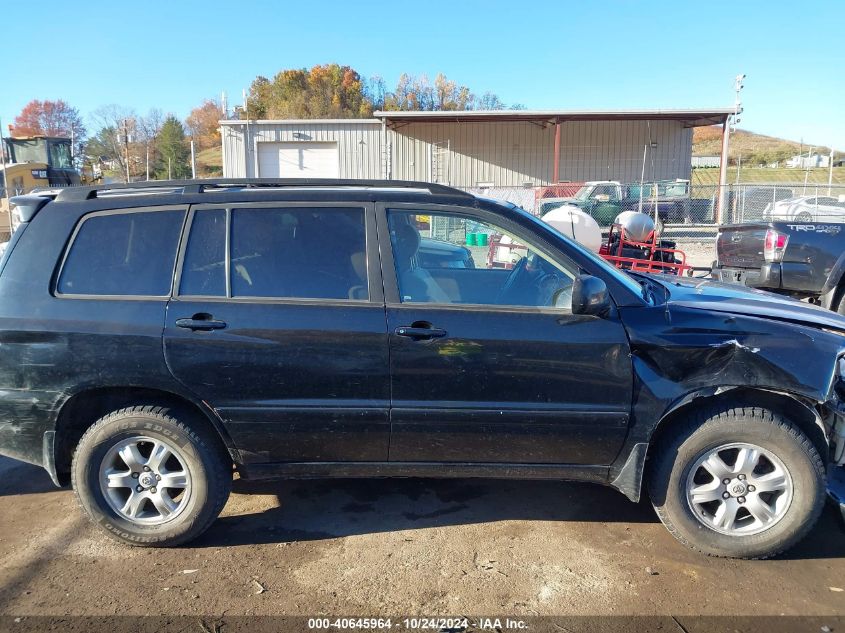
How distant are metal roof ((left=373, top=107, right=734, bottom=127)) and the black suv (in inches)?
953

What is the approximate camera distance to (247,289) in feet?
10.9

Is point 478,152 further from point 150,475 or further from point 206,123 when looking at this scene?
point 206,123

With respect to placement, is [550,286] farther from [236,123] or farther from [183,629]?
[236,123]

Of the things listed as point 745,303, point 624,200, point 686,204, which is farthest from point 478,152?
point 745,303

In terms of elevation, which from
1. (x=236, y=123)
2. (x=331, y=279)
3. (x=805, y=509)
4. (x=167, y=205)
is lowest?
(x=805, y=509)

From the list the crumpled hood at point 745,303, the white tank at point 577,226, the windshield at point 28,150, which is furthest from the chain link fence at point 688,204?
the windshield at point 28,150

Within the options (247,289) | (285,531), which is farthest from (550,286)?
(285,531)

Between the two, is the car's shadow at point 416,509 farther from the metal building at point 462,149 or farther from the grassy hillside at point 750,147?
the grassy hillside at point 750,147

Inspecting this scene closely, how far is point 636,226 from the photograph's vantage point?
10812 mm

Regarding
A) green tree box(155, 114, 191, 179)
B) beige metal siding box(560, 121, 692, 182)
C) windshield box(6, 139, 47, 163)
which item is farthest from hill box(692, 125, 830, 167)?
windshield box(6, 139, 47, 163)

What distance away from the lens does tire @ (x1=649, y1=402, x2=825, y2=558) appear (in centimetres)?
316

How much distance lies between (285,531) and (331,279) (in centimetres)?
149

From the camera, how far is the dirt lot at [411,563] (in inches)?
116

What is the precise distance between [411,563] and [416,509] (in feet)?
1.94
